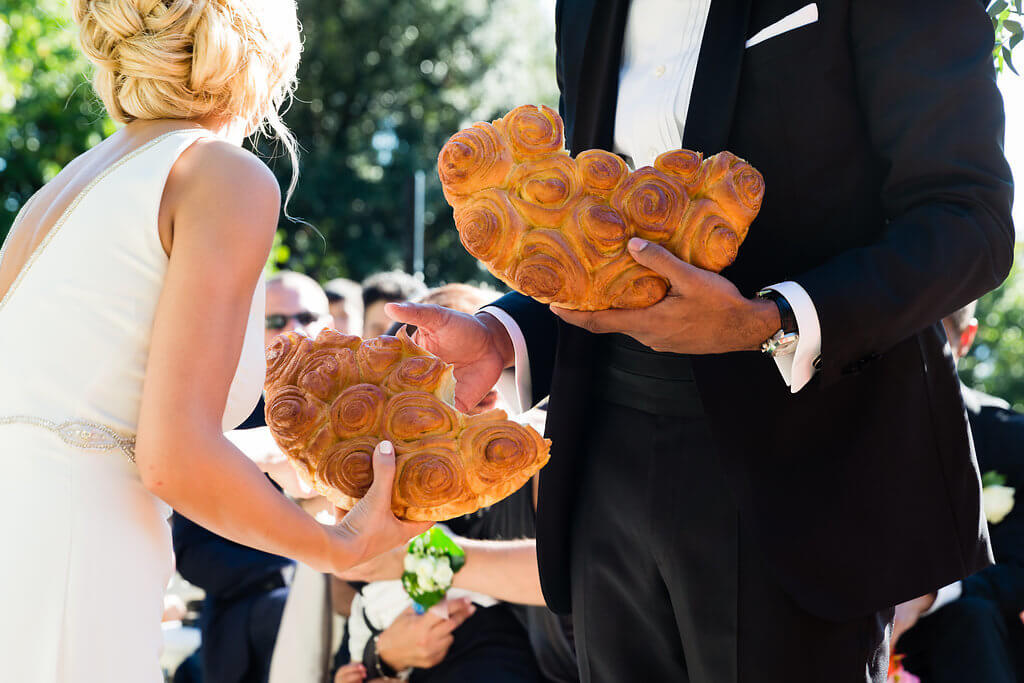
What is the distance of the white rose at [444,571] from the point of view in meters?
3.58

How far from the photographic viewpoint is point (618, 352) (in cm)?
187

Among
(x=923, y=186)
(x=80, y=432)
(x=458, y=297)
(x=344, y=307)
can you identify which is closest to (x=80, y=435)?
(x=80, y=432)

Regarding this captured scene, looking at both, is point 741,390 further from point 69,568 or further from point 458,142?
point 69,568

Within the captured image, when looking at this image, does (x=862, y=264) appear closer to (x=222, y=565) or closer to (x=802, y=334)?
(x=802, y=334)

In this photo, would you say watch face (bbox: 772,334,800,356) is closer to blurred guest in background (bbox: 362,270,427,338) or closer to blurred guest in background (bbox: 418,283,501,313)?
blurred guest in background (bbox: 418,283,501,313)

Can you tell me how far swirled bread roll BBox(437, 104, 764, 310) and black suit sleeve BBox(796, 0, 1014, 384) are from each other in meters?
0.19

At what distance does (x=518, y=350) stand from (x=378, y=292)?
448 cm

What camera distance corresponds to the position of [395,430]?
179 centimetres

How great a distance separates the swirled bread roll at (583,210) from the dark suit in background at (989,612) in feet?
9.22

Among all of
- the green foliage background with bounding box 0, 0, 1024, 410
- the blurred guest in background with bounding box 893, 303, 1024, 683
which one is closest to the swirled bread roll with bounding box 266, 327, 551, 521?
the blurred guest in background with bounding box 893, 303, 1024, 683

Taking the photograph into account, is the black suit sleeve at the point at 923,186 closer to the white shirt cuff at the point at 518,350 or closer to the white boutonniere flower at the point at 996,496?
the white shirt cuff at the point at 518,350

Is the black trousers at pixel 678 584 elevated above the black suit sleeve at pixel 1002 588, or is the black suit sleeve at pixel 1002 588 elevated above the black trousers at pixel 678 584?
the black trousers at pixel 678 584

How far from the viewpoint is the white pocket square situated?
1.63m

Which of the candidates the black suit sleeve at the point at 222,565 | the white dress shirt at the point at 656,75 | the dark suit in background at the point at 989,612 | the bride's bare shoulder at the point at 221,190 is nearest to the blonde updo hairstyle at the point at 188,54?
the bride's bare shoulder at the point at 221,190
